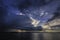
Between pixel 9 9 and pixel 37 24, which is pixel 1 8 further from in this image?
pixel 37 24

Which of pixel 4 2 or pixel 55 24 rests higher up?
pixel 4 2

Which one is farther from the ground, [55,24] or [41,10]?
[41,10]

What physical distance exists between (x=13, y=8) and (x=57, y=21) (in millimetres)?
5062

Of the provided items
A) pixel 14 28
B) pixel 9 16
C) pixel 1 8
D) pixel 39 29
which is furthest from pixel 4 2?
pixel 39 29

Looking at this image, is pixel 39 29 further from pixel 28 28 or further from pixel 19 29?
pixel 19 29

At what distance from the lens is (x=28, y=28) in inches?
578

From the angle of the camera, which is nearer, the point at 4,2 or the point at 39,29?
the point at 4,2

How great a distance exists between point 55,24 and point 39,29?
6.20 feet

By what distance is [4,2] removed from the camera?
545 inches

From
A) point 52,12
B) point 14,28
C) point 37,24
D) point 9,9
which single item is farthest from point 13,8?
point 52,12

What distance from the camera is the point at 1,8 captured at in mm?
13930

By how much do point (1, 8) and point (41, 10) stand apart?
13.9ft

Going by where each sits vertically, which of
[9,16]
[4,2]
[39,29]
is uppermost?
[4,2]

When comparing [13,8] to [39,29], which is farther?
[39,29]
